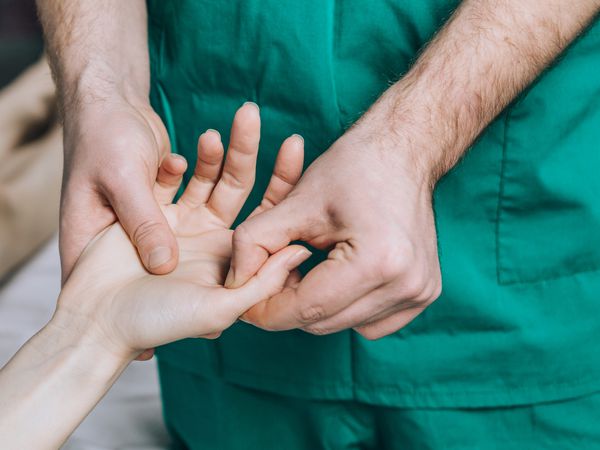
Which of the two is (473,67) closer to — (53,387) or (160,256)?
(160,256)

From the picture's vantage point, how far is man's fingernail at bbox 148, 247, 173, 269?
2.54 ft

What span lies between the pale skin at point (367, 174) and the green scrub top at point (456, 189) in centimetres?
5

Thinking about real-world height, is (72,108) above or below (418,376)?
above

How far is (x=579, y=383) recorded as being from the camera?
2.81 feet

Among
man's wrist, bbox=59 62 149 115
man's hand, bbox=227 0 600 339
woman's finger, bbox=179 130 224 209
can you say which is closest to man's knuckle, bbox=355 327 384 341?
man's hand, bbox=227 0 600 339

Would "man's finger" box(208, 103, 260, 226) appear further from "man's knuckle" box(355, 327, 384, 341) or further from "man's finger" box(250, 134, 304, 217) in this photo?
"man's knuckle" box(355, 327, 384, 341)

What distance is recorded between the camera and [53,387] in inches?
31.0

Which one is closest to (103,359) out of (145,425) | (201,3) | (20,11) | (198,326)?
(198,326)

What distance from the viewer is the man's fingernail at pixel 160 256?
0.77 m

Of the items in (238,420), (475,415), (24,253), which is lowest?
(24,253)

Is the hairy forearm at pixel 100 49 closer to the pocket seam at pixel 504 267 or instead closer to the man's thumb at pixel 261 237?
the man's thumb at pixel 261 237

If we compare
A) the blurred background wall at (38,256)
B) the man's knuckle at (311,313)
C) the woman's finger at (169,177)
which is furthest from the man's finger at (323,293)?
the blurred background wall at (38,256)

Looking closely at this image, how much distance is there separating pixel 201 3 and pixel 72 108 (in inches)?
7.1

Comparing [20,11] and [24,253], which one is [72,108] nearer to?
[24,253]
